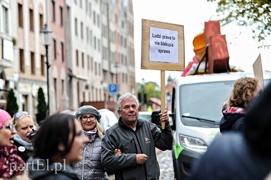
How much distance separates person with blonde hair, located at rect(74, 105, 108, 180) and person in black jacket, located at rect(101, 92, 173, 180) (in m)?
0.07

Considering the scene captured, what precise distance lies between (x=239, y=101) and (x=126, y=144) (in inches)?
58.9

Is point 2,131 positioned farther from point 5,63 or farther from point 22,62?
point 22,62

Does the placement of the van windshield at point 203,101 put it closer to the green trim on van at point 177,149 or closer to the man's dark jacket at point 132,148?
the green trim on van at point 177,149

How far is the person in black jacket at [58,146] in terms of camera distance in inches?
136

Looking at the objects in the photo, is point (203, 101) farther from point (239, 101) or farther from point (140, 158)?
point (239, 101)

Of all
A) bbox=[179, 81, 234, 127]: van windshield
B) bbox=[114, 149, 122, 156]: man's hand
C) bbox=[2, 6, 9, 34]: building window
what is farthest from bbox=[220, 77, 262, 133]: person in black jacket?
bbox=[2, 6, 9, 34]: building window

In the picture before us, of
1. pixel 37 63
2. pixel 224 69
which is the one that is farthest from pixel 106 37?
pixel 224 69

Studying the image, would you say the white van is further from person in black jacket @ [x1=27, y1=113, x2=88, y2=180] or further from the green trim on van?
person in black jacket @ [x1=27, y1=113, x2=88, y2=180]

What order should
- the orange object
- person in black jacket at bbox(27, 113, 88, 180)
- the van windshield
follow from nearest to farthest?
1. person in black jacket at bbox(27, 113, 88, 180)
2. the van windshield
3. the orange object

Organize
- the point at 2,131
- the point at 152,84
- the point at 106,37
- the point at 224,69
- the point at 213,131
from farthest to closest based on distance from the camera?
1. the point at 152,84
2. the point at 106,37
3. the point at 224,69
4. the point at 213,131
5. the point at 2,131

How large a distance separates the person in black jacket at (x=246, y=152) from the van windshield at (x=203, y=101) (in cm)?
888

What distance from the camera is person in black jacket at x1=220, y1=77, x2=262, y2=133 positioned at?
580 cm

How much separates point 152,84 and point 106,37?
96.7 metres

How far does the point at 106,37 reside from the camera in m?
78.6
